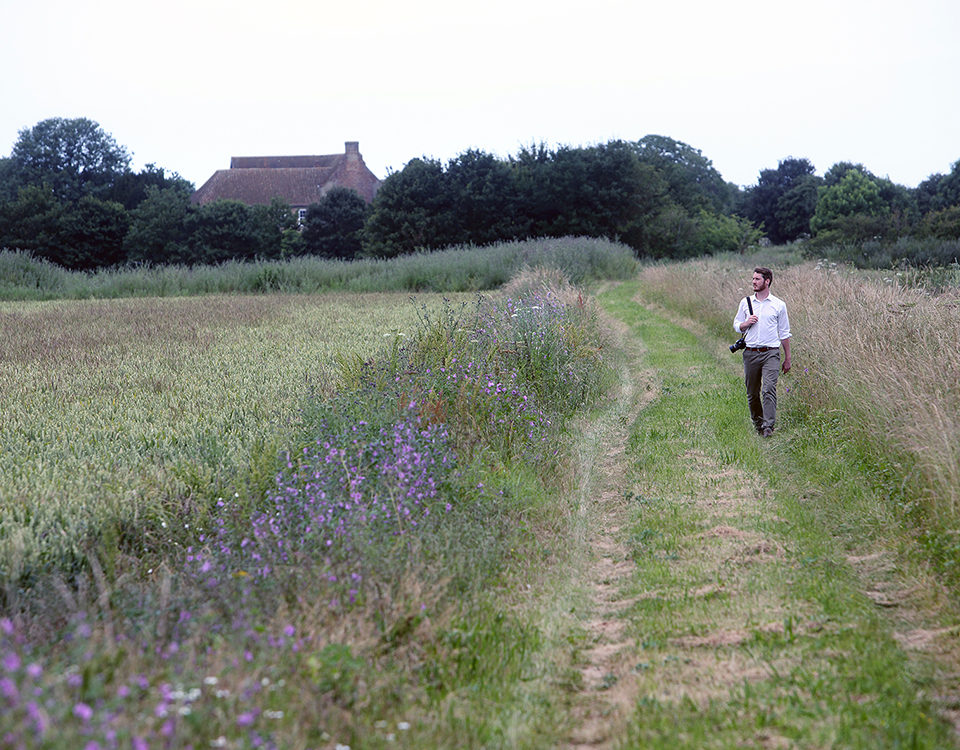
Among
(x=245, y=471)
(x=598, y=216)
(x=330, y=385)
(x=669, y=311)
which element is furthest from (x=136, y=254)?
(x=245, y=471)

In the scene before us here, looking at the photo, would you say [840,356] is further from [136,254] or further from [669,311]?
[136,254]

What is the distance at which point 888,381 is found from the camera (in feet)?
21.7

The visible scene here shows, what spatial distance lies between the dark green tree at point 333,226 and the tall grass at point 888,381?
132ft

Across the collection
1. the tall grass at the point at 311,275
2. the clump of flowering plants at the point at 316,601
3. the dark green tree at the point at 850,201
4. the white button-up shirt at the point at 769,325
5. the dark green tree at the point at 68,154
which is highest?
the dark green tree at the point at 68,154

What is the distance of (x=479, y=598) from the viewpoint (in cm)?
441

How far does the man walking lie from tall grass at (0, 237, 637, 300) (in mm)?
18313

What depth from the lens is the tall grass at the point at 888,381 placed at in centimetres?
536

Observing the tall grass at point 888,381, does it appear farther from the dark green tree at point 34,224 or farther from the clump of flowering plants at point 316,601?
the dark green tree at point 34,224

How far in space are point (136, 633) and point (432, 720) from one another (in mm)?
1334

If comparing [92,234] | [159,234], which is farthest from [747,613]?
[92,234]

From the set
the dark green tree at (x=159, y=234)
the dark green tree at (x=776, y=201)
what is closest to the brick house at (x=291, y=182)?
the dark green tree at (x=159, y=234)

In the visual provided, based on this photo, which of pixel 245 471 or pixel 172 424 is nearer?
pixel 245 471

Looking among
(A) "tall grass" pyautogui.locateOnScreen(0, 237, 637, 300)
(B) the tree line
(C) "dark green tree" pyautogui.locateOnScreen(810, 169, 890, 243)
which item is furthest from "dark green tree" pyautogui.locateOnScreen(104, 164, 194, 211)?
(C) "dark green tree" pyautogui.locateOnScreen(810, 169, 890, 243)

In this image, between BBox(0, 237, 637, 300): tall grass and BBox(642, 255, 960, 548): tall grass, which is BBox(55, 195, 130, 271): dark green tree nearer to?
BBox(0, 237, 637, 300): tall grass
